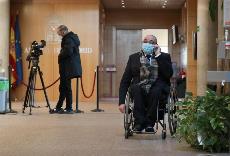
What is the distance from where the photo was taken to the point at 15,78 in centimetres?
1588

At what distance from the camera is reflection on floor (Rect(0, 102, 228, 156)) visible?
506cm

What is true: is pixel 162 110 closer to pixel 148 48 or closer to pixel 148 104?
pixel 148 104

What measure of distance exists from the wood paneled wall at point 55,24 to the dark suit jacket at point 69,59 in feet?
18.7

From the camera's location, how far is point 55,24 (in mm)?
16062

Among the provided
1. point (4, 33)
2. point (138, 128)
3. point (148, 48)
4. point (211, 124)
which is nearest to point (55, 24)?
point (4, 33)

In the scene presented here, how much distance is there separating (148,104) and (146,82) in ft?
0.81

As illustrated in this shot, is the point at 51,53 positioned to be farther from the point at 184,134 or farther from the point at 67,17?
the point at 184,134

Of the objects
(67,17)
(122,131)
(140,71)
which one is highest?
(67,17)

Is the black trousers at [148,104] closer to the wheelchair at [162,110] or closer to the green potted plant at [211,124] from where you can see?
the wheelchair at [162,110]

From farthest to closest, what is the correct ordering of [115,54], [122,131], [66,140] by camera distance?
[115,54] → [122,131] → [66,140]

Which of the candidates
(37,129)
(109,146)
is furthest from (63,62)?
(109,146)

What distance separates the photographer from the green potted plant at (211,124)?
499 centimetres

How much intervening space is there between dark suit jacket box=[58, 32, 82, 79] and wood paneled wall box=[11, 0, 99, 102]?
5.69 metres

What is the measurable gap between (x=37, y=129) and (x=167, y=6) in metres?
11.9
